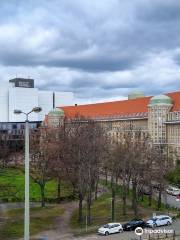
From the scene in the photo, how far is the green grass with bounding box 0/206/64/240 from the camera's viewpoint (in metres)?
51.4

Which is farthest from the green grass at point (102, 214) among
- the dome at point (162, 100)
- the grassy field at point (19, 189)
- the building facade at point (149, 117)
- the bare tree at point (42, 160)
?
the dome at point (162, 100)

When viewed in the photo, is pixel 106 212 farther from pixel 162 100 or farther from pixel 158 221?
pixel 162 100

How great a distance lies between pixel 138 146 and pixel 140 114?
196ft

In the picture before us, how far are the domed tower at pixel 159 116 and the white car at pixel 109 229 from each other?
70046 mm

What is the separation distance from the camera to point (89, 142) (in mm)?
64625

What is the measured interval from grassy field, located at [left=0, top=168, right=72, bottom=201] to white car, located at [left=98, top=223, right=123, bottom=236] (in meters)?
25.9

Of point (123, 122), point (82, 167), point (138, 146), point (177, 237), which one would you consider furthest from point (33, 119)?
point (177, 237)

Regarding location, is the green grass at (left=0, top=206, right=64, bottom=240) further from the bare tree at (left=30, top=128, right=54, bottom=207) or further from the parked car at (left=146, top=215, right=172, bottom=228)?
the parked car at (left=146, top=215, right=172, bottom=228)

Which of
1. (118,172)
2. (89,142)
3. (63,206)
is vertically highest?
(89,142)

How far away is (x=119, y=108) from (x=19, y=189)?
67.6 metres

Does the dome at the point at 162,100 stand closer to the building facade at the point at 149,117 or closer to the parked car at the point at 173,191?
the building facade at the point at 149,117

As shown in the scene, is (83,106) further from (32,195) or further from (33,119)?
(32,195)

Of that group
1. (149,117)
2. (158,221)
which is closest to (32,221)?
(158,221)

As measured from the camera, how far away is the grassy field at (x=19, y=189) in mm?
76287
